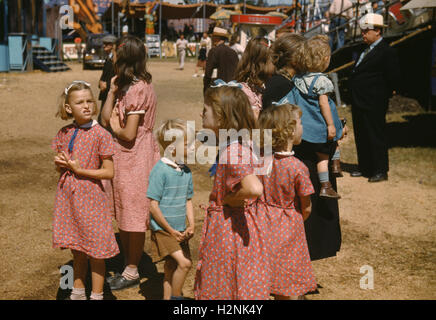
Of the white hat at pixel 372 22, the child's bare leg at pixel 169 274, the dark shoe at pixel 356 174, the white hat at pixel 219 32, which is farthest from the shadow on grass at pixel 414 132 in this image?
the child's bare leg at pixel 169 274

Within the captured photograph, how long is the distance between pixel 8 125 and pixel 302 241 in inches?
355

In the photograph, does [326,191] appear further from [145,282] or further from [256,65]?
[145,282]

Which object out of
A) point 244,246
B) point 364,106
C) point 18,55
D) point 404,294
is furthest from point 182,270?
point 18,55

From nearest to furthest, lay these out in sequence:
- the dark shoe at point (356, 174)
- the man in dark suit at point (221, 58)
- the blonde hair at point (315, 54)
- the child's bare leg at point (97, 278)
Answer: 1. the child's bare leg at point (97, 278)
2. the blonde hair at point (315, 54)
3. the dark shoe at point (356, 174)
4. the man in dark suit at point (221, 58)

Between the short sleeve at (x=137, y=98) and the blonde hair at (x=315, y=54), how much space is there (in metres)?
1.18

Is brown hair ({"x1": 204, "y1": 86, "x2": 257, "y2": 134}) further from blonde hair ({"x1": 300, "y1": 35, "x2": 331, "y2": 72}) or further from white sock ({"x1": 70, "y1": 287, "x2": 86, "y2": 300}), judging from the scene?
white sock ({"x1": 70, "y1": 287, "x2": 86, "y2": 300})

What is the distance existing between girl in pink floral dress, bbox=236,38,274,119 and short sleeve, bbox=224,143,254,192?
116 cm

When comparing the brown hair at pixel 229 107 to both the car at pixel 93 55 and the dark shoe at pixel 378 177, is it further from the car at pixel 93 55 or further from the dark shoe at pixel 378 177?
the car at pixel 93 55

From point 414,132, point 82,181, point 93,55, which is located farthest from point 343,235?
point 93,55

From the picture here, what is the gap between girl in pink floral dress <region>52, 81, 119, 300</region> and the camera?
342 cm

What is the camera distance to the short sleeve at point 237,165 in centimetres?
275

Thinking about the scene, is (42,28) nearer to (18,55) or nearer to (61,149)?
(18,55)

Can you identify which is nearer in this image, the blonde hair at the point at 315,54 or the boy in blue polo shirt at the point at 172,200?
the boy in blue polo shirt at the point at 172,200

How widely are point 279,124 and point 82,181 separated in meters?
1.35
